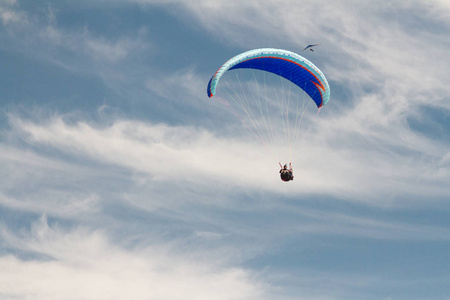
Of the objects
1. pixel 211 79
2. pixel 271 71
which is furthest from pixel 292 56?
pixel 211 79

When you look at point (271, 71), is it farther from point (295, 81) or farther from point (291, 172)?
point (291, 172)

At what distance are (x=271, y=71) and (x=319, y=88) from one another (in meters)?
4.52

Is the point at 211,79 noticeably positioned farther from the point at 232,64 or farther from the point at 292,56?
the point at 292,56

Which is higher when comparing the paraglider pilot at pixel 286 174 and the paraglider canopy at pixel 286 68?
the paraglider canopy at pixel 286 68

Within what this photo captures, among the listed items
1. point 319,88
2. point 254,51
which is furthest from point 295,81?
point 254,51

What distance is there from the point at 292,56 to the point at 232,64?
5606 millimetres

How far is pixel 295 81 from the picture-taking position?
51312mm

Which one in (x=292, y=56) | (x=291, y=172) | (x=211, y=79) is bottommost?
(x=291, y=172)

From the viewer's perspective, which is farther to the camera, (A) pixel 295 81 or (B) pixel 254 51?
(A) pixel 295 81

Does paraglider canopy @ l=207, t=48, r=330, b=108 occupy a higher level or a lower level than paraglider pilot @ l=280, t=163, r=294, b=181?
higher

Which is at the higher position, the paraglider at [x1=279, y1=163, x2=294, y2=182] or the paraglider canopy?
the paraglider canopy

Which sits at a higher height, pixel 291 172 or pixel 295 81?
pixel 295 81

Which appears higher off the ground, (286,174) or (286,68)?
(286,68)

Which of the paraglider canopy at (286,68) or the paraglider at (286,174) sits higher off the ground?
the paraglider canopy at (286,68)
